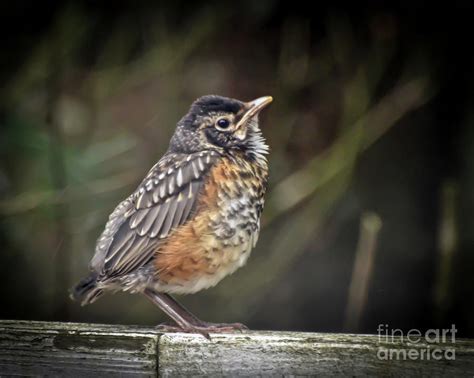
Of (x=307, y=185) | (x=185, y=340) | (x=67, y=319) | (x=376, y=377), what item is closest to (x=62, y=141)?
(x=67, y=319)

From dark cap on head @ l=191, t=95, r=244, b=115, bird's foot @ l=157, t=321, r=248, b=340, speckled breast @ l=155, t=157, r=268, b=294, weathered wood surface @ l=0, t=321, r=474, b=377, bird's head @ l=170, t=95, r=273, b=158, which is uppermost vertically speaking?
dark cap on head @ l=191, t=95, r=244, b=115

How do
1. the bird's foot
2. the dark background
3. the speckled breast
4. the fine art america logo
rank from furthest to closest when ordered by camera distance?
the dark background, the speckled breast, the bird's foot, the fine art america logo

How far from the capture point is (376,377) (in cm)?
138

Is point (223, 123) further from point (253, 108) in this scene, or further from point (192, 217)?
point (192, 217)

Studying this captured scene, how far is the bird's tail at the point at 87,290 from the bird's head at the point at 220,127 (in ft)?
1.23

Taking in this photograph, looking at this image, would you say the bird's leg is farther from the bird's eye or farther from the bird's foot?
the bird's eye

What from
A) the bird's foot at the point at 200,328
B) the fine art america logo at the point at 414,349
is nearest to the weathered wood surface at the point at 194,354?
the fine art america logo at the point at 414,349

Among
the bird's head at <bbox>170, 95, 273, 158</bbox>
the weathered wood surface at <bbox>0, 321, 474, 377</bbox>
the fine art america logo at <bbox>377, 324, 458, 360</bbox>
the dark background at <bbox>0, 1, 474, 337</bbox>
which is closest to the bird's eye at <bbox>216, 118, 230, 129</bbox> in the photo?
the bird's head at <bbox>170, 95, 273, 158</bbox>

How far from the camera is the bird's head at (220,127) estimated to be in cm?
195

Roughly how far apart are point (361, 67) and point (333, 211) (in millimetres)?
424

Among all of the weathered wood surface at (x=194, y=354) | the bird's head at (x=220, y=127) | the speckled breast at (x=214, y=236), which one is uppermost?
the bird's head at (x=220, y=127)

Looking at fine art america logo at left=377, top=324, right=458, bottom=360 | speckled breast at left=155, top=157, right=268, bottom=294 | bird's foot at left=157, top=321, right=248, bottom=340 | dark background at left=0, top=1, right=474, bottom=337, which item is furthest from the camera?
dark background at left=0, top=1, right=474, bottom=337

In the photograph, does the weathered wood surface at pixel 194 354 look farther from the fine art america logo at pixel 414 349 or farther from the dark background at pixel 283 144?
the dark background at pixel 283 144

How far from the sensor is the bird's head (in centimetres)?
195
